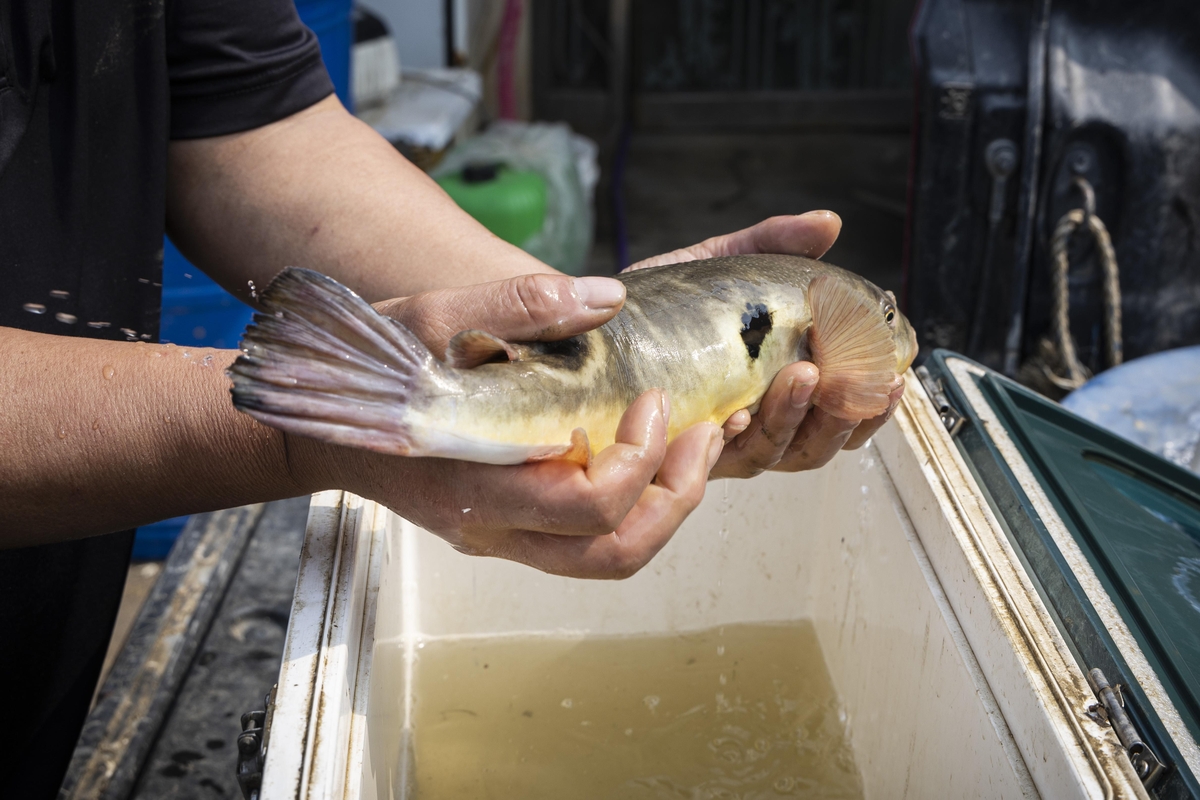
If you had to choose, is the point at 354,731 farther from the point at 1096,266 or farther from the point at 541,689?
the point at 1096,266

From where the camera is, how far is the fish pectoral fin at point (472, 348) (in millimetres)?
1287

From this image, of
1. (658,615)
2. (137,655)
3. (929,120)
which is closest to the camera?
(658,615)

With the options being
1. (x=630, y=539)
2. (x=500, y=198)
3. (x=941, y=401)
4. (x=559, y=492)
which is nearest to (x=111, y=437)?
(x=559, y=492)

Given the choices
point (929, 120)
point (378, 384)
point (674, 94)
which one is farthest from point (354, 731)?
point (674, 94)

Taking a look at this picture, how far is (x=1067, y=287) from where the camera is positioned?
143 inches

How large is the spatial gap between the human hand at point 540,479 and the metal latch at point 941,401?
0.82 m

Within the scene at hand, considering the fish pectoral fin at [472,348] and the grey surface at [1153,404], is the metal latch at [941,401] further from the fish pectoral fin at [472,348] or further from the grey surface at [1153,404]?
the fish pectoral fin at [472,348]

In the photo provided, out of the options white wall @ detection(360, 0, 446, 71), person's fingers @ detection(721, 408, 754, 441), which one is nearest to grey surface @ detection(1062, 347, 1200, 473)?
person's fingers @ detection(721, 408, 754, 441)

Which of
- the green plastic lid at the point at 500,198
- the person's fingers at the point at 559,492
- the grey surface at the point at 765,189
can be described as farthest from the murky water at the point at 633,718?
the grey surface at the point at 765,189

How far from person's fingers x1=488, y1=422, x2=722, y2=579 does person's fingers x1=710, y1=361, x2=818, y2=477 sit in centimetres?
32

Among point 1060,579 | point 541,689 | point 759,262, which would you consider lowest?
point 541,689

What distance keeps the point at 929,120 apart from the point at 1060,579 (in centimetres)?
239

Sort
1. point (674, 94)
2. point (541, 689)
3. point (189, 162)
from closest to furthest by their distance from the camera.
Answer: point (189, 162) < point (541, 689) < point (674, 94)

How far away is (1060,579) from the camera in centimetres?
164
